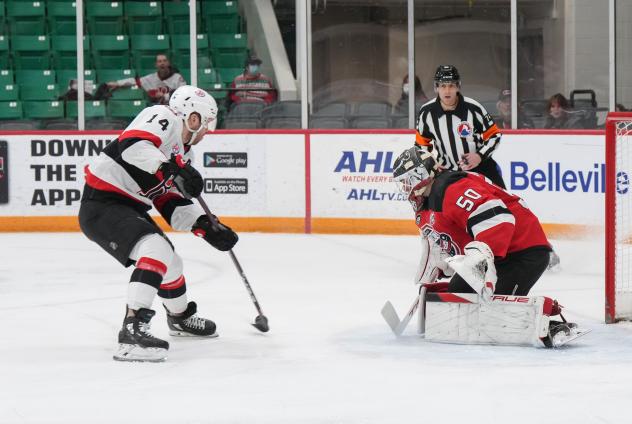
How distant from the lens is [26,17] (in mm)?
10000

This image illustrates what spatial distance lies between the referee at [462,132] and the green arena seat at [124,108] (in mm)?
4111

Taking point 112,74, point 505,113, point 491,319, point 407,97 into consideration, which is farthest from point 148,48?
point 491,319

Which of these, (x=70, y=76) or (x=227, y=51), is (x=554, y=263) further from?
(x=70, y=76)

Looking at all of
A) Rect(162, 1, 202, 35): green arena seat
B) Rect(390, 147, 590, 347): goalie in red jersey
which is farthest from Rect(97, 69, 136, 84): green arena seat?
Rect(390, 147, 590, 347): goalie in red jersey

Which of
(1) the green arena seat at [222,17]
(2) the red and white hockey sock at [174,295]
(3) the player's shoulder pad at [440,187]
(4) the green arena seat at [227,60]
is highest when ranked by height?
(1) the green arena seat at [222,17]

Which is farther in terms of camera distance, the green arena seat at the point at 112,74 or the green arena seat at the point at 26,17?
the green arena seat at the point at 26,17

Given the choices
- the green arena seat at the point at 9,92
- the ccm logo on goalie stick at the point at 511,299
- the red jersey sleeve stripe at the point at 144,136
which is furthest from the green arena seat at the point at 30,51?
the ccm logo on goalie stick at the point at 511,299

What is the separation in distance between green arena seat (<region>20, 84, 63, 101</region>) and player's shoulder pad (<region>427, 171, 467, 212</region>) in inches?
228

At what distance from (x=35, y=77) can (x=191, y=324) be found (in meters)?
5.61

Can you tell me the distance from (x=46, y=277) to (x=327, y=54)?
11.1 ft

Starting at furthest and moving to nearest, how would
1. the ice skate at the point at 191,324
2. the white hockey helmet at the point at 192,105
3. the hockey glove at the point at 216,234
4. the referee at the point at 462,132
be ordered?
the referee at the point at 462,132
the ice skate at the point at 191,324
the hockey glove at the point at 216,234
the white hockey helmet at the point at 192,105

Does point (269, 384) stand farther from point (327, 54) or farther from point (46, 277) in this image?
point (327, 54)

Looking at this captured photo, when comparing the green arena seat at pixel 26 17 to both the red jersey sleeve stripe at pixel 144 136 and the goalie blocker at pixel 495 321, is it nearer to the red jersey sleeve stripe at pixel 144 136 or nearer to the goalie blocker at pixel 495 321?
the red jersey sleeve stripe at pixel 144 136

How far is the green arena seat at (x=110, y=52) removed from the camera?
31.8 feet
